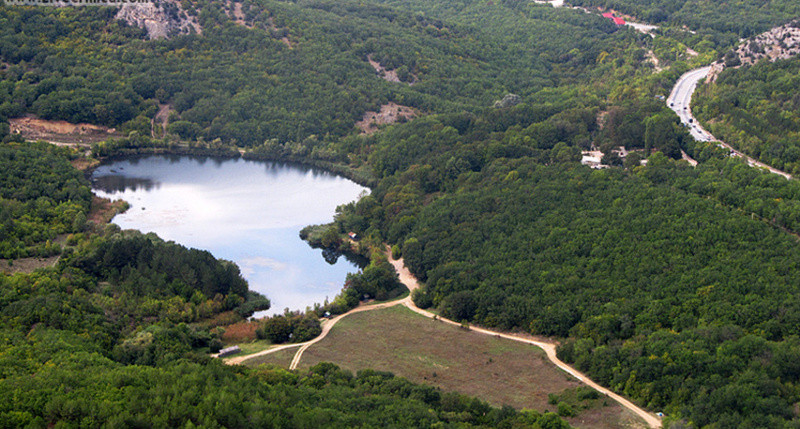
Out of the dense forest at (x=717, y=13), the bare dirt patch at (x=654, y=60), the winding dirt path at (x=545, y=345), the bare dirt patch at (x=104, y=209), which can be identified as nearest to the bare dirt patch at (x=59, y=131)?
the bare dirt patch at (x=104, y=209)


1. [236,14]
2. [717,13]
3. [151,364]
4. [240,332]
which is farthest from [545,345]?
[717,13]

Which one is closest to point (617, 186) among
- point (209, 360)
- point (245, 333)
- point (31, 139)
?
point (245, 333)

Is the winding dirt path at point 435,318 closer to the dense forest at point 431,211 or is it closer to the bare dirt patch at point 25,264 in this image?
the dense forest at point 431,211

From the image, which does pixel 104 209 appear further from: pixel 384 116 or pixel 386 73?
pixel 386 73

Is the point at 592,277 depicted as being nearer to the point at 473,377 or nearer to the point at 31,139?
the point at 473,377

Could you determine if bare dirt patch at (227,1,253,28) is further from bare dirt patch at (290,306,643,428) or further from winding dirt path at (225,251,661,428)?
bare dirt patch at (290,306,643,428)

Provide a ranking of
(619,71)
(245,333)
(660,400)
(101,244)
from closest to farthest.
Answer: (660,400), (245,333), (101,244), (619,71)
